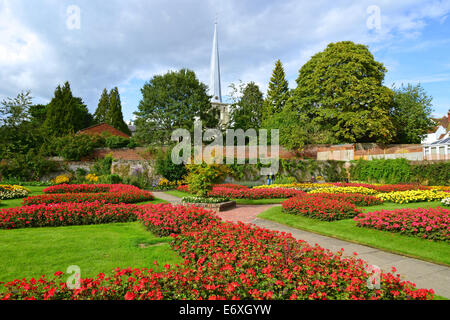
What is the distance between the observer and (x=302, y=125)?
98.4 feet

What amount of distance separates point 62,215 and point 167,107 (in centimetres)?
2711

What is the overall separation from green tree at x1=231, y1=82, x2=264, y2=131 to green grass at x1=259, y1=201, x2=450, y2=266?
31752mm

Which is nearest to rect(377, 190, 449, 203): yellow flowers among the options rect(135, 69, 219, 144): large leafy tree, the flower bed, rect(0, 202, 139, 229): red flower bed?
rect(0, 202, 139, 229): red flower bed

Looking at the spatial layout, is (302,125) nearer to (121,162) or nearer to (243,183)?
(243,183)

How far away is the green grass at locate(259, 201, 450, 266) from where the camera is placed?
5148 mm

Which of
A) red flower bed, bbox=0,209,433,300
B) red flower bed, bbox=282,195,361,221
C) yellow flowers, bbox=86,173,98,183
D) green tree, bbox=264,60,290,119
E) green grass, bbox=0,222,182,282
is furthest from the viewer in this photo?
green tree, bbox=264,60,290,119

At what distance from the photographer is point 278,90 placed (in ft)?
155

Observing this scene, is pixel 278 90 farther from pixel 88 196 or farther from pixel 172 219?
pixel 172 219

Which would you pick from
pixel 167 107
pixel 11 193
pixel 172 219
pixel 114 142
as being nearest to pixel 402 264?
pixel 172 219

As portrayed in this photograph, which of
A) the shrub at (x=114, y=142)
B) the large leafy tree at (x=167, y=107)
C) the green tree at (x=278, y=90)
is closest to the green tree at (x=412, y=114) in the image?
the green tree at (x=278, y=90)

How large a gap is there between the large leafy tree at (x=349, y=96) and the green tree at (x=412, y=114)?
13.6 ft

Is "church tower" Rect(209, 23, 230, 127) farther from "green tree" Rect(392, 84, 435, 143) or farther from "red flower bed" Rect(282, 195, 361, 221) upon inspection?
"red flower bed" Rect(282, 195, 361, 221)

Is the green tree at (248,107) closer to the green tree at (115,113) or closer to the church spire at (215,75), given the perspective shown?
the church spire at (215,75)
